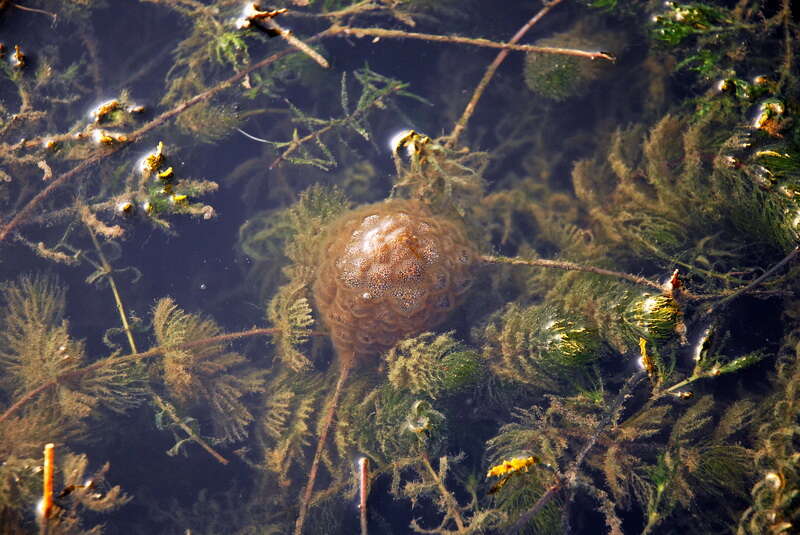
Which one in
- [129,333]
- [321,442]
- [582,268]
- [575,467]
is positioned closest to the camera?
[575,467]

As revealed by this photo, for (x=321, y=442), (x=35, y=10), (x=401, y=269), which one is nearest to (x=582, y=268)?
(x=401, y=269)

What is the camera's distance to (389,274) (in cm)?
286

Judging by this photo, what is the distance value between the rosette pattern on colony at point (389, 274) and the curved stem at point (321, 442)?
0.58 ft

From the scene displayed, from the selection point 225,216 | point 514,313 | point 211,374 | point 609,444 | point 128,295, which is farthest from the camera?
point 225,216

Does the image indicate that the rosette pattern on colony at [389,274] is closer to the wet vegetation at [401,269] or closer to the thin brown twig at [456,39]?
the wet vegetation at [401,269]

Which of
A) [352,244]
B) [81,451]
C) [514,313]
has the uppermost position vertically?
[352,244]

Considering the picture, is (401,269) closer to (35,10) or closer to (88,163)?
(88,163)

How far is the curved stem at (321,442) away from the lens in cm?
317

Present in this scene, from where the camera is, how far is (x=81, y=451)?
3.53 m

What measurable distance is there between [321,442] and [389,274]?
128cm

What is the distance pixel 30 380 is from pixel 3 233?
111 centimetres

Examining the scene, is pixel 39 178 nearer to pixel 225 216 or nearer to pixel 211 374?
pixel 225 216

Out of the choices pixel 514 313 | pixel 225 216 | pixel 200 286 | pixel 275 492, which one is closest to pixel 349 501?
pixel 275 492

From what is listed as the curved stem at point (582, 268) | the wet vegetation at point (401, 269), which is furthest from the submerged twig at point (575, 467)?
the curved stem at point (582, 268)
